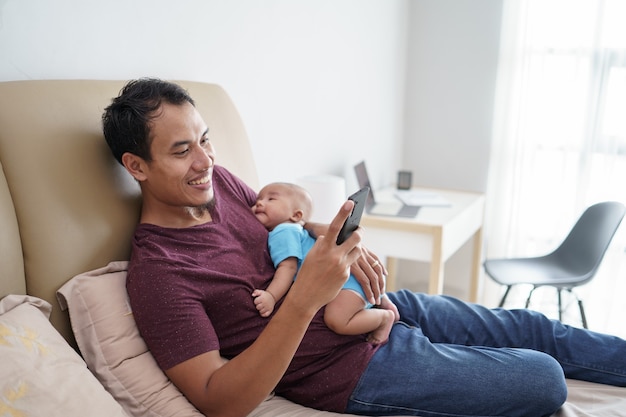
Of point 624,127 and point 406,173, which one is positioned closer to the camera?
point 624,127

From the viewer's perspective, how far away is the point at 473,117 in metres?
3.18

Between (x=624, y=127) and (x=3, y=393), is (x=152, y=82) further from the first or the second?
(x=624, y=127)

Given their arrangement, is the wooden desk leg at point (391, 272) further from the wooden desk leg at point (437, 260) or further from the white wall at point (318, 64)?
the wooden desk leg at point (437, 260)

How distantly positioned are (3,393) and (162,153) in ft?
1.90

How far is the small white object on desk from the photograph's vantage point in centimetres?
270

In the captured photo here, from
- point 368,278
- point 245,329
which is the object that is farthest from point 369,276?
point 245,329

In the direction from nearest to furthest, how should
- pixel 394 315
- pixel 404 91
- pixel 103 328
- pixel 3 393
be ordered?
pixel 3 393, pixel 103 328, pixel 394 315, pixel 404 91

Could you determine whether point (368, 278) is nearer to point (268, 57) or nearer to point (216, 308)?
point (216, 308)

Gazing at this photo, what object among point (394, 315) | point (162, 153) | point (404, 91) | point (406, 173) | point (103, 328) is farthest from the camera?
point (404, 91)

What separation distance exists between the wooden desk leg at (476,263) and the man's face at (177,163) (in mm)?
2101

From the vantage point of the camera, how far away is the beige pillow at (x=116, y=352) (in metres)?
1.12

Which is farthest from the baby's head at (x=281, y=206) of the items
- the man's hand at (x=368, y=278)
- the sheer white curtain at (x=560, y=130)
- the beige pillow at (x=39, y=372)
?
the sheer white curtain at (x=560, y=130)

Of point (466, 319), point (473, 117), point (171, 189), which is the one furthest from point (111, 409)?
point (473, 117)

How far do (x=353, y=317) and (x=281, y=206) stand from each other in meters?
0.42
